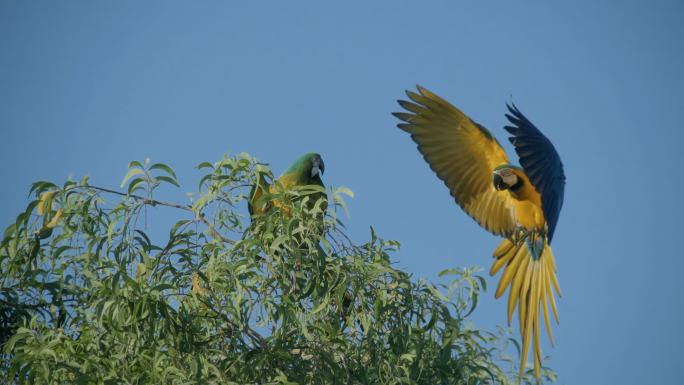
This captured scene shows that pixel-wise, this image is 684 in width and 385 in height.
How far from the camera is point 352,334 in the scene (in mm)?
2916

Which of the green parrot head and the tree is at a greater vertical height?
the green parrot head

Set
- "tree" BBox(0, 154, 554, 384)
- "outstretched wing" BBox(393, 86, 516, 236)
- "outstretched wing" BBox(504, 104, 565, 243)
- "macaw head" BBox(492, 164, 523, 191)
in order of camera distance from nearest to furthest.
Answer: "tree" BBox(0, 154, 554, 384)
"outstretched wing" BBox(504, 104, 565, 243)
"macaw head" BBox(492, 164, 523, 191)
"outstretched wing" BBox(393, 86, 516, 236)

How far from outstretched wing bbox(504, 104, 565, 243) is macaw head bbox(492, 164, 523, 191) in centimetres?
21

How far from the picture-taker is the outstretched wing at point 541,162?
432 cm

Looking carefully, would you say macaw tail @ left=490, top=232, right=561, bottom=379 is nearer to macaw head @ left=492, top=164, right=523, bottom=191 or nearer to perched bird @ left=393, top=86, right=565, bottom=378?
perched bird @ left=393, top=86, right=565, bottom=378

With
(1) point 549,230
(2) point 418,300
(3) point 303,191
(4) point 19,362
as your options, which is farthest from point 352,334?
(1) point 549,230

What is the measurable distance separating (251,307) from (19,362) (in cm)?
75

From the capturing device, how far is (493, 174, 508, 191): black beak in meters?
4.55

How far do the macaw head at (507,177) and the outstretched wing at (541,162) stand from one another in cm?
21

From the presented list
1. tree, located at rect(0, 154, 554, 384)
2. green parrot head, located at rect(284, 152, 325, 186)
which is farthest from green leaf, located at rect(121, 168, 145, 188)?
green parrot head, located at rect(284, 152, 325, 186)

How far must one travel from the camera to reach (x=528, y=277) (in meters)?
4.59

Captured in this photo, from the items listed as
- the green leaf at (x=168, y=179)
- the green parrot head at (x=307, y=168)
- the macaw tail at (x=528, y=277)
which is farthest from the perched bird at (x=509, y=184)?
the green leaf at (x=168, y=179)

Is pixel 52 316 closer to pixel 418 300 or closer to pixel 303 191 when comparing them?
pixel 303 191

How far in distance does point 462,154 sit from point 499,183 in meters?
0.32
